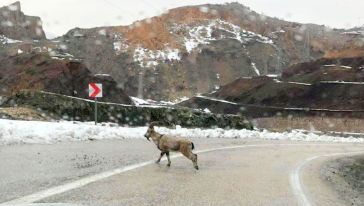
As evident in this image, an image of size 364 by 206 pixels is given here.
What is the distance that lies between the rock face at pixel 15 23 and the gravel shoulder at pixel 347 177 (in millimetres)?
103704

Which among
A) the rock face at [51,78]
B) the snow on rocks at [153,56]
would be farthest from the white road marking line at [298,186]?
the snow on rocks at [153,56]

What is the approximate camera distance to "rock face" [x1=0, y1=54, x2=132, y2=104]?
45.9 meters

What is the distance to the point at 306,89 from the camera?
8644cm

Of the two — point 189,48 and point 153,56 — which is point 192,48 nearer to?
point 189,48

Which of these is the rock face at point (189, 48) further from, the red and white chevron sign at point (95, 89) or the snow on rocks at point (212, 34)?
the red and white chevron sign at point (95, 89)

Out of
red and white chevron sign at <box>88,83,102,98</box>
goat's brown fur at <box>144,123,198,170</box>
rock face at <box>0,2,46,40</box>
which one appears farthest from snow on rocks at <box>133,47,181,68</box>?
goat's brown fur at <box>144,123,198,170</box>

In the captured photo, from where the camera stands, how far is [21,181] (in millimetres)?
9258

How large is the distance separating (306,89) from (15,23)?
64346mm

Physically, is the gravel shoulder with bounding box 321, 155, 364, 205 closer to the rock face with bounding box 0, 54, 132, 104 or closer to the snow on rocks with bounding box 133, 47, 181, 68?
the rock face with bounding box 0, 54, 132, 104

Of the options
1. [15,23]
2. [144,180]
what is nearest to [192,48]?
[15,23]

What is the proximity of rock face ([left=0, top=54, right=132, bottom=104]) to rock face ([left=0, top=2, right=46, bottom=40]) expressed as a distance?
228ft

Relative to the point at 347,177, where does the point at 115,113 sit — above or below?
above

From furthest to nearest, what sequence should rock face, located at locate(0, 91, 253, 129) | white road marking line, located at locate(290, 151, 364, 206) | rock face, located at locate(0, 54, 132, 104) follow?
rock face, located at locate(0, 54, 132, 104)
rock face, located at locate(0, 91, 253, 129)
white road marking line, located at locate(290, 151, 364, 206)

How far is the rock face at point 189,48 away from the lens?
11669 centimetres
